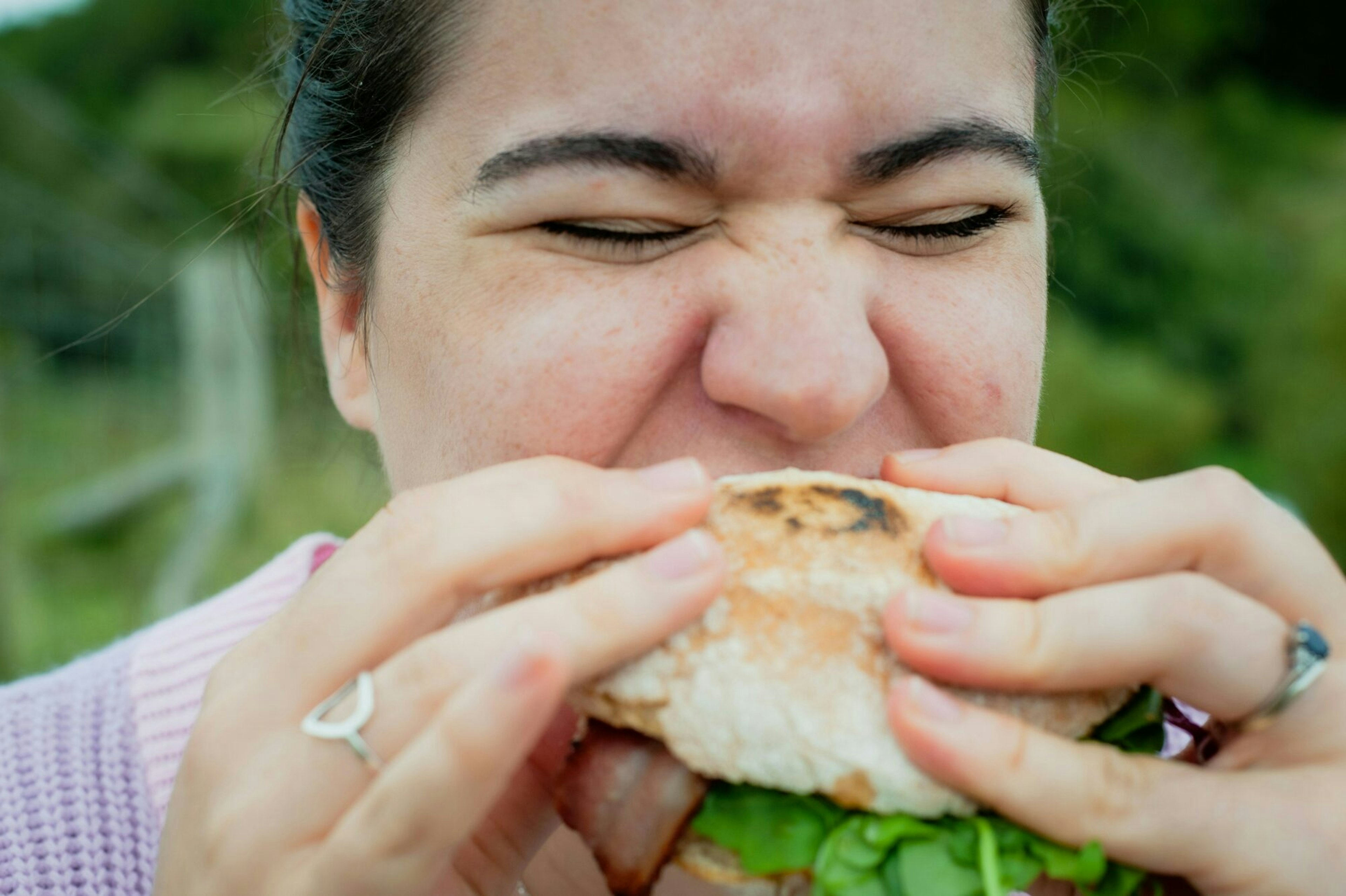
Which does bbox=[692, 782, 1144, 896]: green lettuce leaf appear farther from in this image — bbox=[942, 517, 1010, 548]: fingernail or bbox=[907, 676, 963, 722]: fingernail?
bbox=[942, 517, 1010, 548]: fingernail

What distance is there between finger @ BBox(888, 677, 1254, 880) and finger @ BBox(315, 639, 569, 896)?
17.6 inches

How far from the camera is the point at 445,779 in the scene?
1158 millimetres

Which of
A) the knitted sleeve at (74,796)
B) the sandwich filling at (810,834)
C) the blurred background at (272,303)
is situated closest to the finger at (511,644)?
the sandwich filling at (810,834)

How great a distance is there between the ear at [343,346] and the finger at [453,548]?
807 mm

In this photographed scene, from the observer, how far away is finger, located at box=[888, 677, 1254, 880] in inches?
47.8

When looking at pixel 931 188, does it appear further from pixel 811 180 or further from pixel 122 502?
pixel 122 502

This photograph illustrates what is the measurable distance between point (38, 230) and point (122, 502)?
408 centimetres

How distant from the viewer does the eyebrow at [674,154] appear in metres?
1.59

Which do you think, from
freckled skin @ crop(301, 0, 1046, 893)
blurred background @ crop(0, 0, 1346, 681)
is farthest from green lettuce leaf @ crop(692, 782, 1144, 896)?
blurred background @ crop(0, 0, 1346, 681)

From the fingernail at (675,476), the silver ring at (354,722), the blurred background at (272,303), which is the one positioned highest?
the fingernail at (675,476)

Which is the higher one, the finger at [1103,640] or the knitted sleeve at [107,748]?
the finger at [1103,640]

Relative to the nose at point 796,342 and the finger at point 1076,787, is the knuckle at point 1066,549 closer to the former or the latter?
the finger at point 1076,787

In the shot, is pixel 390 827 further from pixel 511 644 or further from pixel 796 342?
pixel 796 342

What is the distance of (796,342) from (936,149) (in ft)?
1.44
